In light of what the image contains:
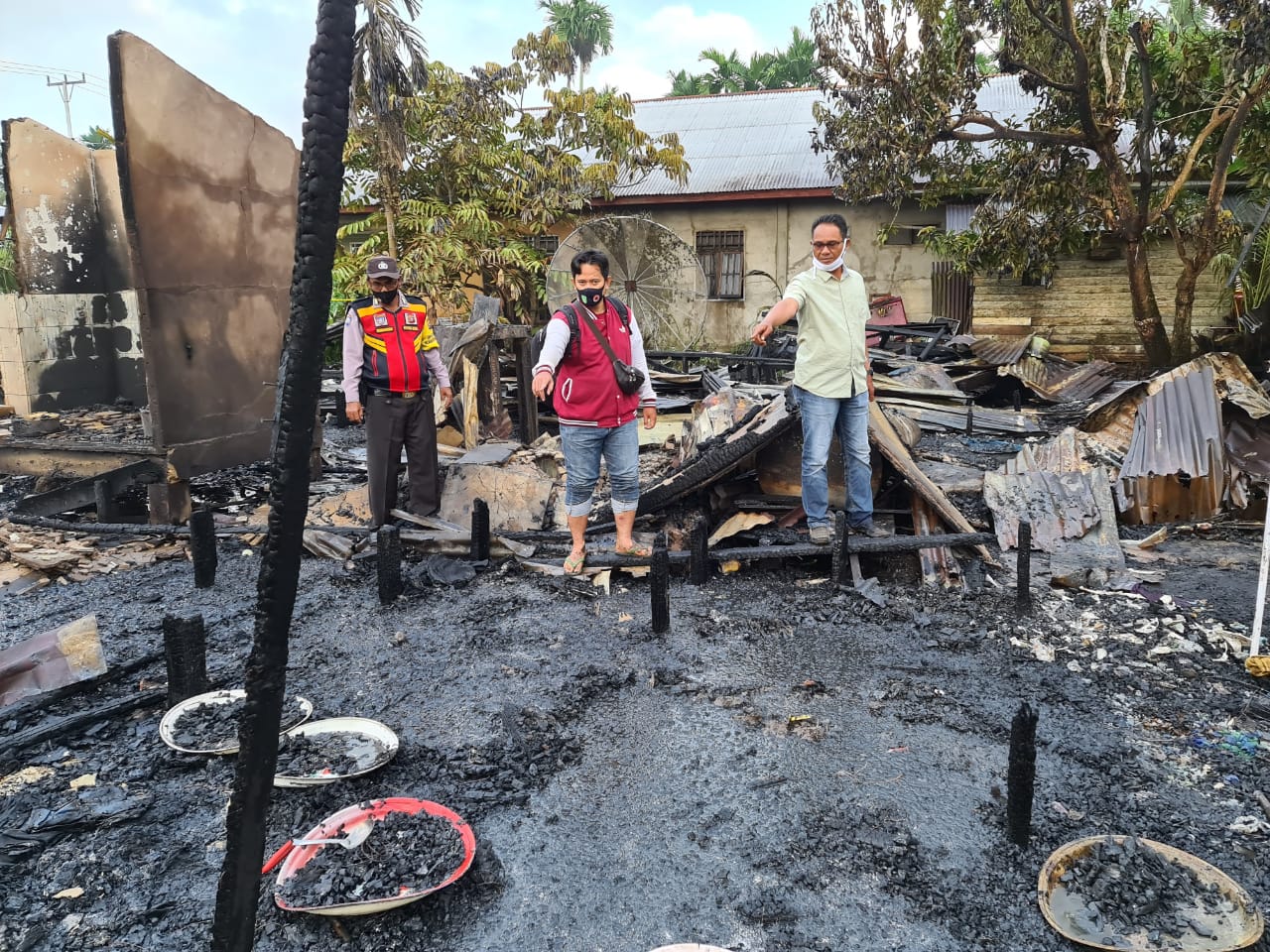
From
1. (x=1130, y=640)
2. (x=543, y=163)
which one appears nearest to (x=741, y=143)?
(x=543, y=163)

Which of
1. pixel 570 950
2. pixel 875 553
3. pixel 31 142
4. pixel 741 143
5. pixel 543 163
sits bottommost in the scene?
pixel 570 950

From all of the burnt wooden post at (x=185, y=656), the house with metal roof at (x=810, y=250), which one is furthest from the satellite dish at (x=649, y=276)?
the burnt wooden post at (x=185, y=656)

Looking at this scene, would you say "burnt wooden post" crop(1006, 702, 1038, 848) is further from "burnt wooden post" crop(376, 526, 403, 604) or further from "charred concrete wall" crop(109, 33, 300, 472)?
"charred concrete wall" crop(109, 33, 300, 472)

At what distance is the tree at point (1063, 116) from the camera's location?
34.6ft

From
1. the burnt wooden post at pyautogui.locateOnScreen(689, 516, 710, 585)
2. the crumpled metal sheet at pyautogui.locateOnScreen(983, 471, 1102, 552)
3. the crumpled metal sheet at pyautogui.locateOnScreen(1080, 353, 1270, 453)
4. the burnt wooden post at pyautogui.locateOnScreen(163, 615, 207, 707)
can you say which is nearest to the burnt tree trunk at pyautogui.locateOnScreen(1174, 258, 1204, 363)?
the crumpled metal sheet at pyautogui.locateOnScreen(1080, 353, 1270, 453)

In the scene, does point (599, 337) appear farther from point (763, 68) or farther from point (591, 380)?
point (763, 68)

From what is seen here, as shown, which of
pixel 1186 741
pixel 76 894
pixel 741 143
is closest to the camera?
pixel 76 894

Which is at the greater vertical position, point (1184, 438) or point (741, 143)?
point (741, 143)

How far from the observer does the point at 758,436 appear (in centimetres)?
602

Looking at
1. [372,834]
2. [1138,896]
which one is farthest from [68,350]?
[1138,896]

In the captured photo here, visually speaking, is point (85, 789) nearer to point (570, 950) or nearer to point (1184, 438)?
point (570, 950)

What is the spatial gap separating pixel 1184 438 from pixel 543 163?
12078 mm

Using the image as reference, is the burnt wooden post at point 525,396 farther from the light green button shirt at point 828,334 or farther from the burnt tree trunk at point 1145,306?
the burnt tree trunk at point 1145,306

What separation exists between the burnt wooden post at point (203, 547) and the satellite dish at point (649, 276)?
763 centimetres
